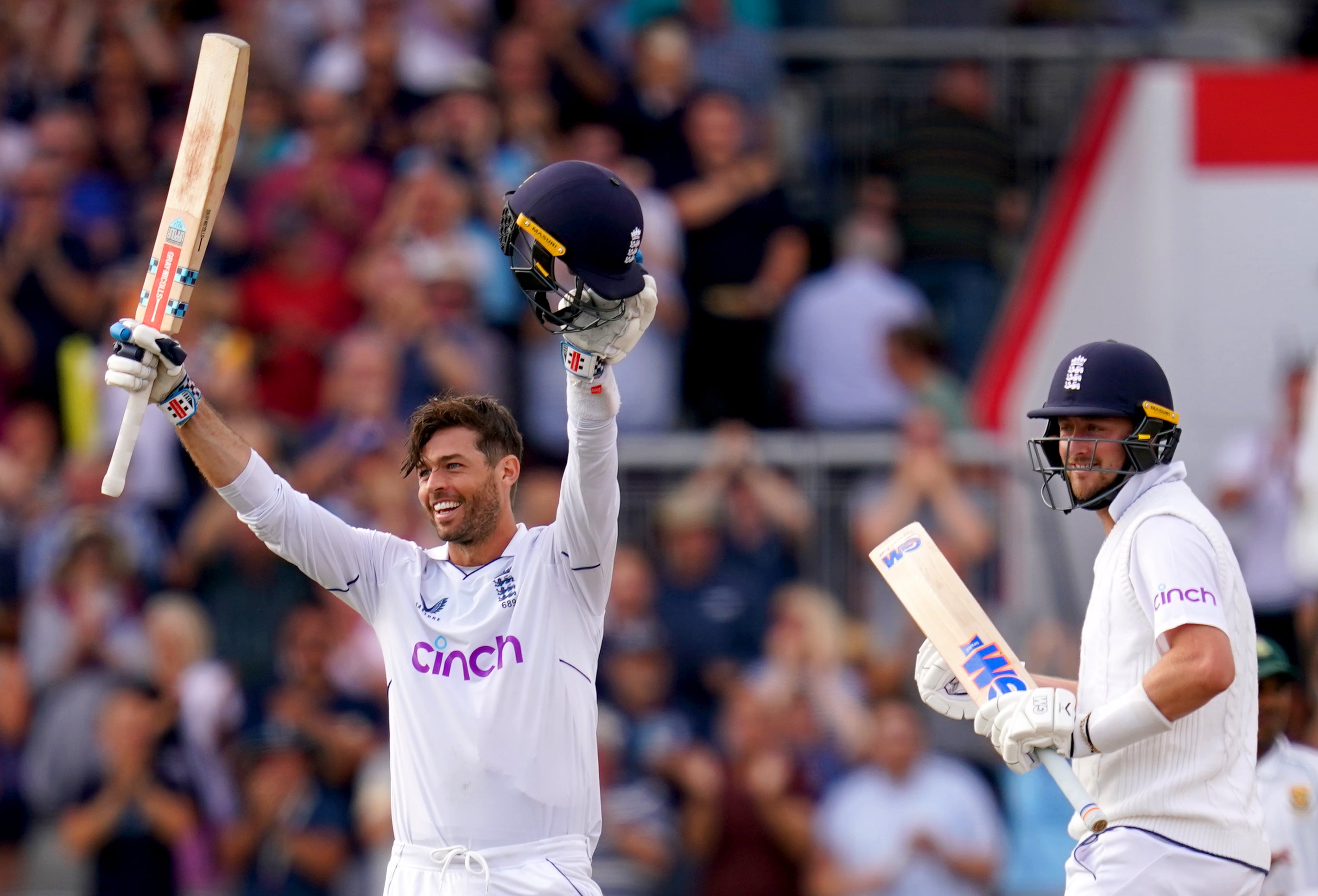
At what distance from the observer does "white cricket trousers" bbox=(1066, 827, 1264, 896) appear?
527 centimetres

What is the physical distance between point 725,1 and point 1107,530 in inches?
306

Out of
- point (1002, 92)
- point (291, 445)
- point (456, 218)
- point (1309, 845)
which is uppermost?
point (1002, 92)

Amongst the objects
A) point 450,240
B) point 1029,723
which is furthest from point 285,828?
point 1029,723

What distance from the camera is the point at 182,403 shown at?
578cm

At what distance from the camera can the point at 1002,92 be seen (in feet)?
42.0

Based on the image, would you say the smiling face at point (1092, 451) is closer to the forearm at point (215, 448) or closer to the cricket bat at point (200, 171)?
the forearm at point (215, 448)

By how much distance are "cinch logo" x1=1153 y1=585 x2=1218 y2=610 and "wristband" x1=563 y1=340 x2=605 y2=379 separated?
5.25 ft

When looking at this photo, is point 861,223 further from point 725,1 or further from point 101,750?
point 101,750

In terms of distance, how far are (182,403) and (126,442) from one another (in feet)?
0.67

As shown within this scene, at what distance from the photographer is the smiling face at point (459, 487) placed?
575 cm

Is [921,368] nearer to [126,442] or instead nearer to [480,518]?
[480,518]

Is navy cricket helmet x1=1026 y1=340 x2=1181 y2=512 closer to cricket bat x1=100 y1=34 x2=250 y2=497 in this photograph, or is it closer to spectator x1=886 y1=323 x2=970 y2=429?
cricket bat x1=100 y1=34 x2=250 y2=497

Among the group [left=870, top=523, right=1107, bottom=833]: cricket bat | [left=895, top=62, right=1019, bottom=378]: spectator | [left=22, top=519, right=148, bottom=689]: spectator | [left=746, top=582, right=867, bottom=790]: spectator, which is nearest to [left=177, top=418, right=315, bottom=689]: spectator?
[left=22, top=519, right=148, bottom=689]: spectator

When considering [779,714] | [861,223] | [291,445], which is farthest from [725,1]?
[779,714]
